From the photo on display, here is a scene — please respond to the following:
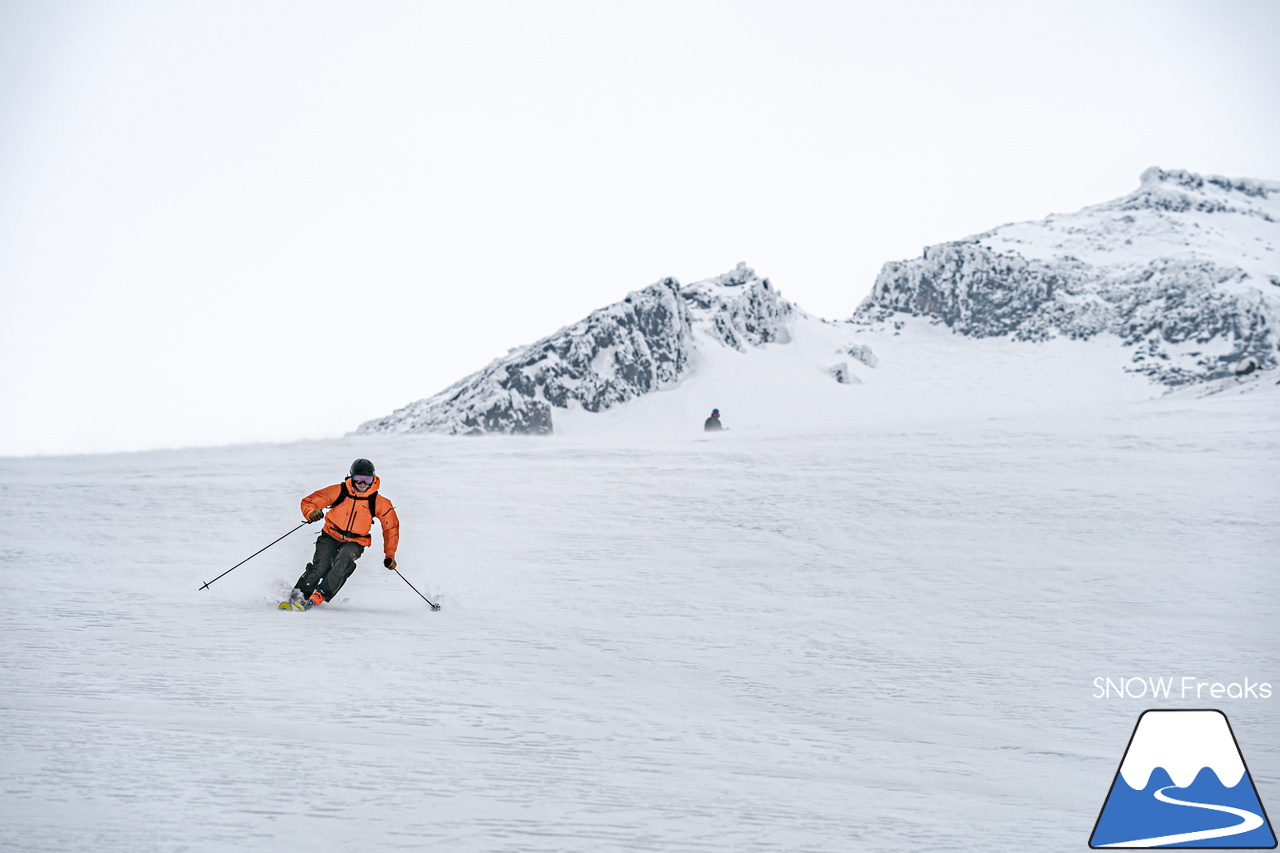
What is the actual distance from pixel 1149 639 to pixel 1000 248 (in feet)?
511

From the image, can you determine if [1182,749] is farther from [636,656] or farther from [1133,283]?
[1133,283]

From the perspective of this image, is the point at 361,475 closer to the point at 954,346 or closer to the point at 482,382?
the point at 482,382

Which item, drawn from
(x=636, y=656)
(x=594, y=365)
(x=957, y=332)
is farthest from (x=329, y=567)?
(x=957, y=332)

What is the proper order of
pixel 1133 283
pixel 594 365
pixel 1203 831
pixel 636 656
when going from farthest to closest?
pixel 1133 283 → pixel 594 365 → pixel 636 656 → pixel 1203 831

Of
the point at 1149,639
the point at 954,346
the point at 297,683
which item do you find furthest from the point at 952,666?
the point at 954,346

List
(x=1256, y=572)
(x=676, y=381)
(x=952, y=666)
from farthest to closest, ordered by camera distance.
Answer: (x=676, y=381) → (x=1256, y=572) → (x=952, y=666)

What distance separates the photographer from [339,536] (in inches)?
292

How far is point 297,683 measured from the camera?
4.98 m

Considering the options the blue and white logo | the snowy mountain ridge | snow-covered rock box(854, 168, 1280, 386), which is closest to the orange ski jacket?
the blue and white logo

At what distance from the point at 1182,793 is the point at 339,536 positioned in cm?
666

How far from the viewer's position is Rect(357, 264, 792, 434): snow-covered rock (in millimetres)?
82688

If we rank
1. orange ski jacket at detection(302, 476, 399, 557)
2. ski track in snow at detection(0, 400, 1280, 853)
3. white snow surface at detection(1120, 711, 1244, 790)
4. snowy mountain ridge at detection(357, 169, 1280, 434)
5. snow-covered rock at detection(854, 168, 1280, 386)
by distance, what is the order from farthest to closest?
snow-covered rock at detection(854, 168, 1280, 386) → snowy mountain ridge at detection(357, 169, 1280, 434) → orange ski jacket at detection(302, 476, 399, 557) → white snow surface at detection(1120, 711, 1244, 790) → ski track in snow at detection(0, 400, 1280, 853)

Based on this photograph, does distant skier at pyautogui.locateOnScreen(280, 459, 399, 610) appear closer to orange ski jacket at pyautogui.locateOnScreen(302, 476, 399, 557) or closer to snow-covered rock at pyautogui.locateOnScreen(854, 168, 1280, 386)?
orange ski jacket at pyautogui.locateOnScreen(302, 476, 399, 557)

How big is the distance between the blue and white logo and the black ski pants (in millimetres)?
6188
